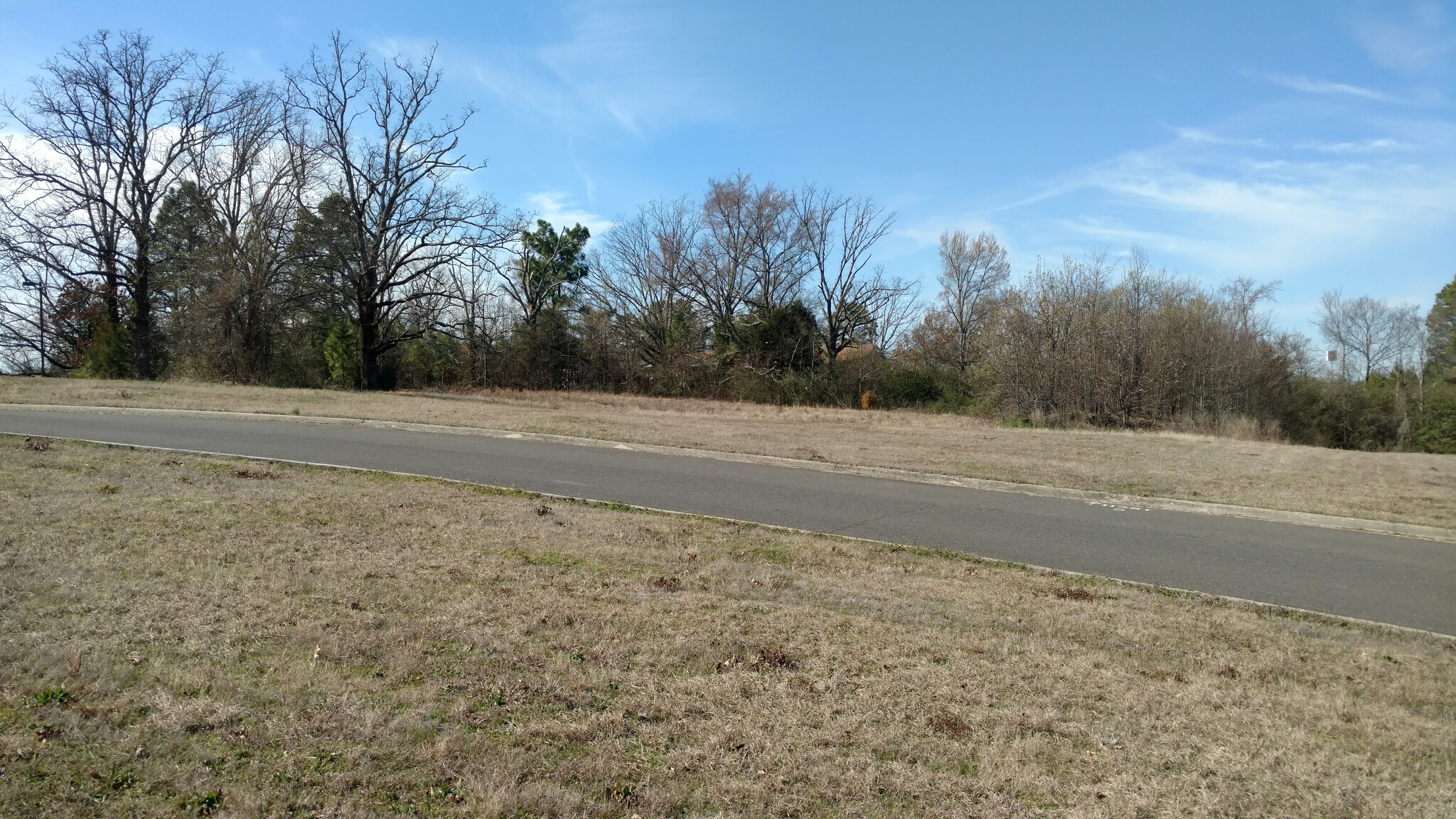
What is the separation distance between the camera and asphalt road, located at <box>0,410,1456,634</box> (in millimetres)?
8281

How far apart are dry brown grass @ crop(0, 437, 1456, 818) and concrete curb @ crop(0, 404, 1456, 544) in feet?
17.4

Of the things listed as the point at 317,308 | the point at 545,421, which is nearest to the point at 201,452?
the point at 545,421

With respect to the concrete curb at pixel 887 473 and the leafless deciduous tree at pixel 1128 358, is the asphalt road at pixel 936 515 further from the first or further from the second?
the leafless deciduous tree at pixel 1128 358

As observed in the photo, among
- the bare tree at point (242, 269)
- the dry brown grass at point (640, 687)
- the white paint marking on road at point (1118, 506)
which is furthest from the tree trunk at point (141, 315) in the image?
the white paint marking on road at point (1118, 506)

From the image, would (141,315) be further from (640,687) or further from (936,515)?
(640,687)

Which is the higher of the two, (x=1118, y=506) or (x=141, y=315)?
(x=141, y=315)

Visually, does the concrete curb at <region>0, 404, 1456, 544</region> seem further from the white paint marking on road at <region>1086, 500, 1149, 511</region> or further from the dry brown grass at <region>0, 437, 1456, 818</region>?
the dry brown grass at <region>0, 437, 1456, 818</region>

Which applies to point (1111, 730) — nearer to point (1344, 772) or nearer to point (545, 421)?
point (1344, 772)

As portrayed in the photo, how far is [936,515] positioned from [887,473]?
3341 millimetres

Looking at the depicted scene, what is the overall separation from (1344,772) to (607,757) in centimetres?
354

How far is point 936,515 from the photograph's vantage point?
11.0 meters

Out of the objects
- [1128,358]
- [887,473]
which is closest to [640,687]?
[887,473]

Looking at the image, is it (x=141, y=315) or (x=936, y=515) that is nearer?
(x=936, y=515)

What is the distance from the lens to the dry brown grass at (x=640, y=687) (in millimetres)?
3527
